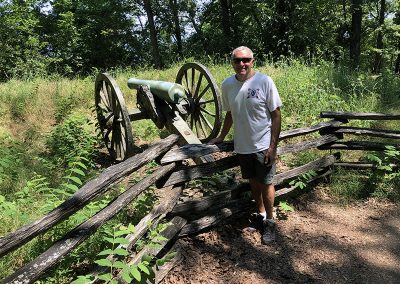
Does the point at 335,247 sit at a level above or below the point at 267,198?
below

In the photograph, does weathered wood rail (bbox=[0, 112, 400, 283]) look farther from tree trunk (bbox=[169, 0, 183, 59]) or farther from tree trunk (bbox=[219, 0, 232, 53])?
tree trunk (bbox=[169, 0, 183, 59])

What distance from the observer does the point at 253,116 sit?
12.7 feet

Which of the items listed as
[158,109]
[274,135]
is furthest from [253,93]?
[158,109]

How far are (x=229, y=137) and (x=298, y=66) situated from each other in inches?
145

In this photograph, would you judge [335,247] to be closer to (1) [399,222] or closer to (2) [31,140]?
(1) [399,222]

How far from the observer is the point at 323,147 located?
223 inches

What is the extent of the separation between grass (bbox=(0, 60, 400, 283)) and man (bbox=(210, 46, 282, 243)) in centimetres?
125

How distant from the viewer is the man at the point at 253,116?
3773 mm

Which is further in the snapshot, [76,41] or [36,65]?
[76,41]

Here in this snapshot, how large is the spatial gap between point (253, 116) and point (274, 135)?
29 cm

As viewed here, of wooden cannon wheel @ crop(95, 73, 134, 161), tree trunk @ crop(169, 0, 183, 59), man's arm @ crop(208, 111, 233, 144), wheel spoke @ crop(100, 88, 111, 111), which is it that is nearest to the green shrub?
wooden cannon wheel @ crop(95, 73, 134, 161)

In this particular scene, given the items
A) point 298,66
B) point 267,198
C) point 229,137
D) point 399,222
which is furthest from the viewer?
point 298,66

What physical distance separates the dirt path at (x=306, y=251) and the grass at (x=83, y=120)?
2.01 ft

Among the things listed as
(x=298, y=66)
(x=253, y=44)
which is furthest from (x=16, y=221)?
(x=253, y=44)
